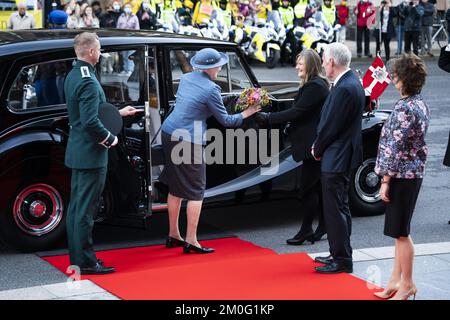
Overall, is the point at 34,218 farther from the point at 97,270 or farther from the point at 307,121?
the point at 307,121

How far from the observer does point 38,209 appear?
24.6ft

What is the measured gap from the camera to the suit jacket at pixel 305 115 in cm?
761

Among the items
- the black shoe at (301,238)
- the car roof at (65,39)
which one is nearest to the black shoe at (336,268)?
the black shoe at (301,238)

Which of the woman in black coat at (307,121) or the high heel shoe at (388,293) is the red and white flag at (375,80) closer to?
the woman in black coat at (307,121)

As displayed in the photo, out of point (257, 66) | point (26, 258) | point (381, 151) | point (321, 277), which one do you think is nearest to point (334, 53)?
point (381, 151)

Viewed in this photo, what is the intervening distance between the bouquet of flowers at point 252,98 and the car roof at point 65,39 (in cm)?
77

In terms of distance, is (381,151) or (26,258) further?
(26,258)

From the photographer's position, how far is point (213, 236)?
8.28m

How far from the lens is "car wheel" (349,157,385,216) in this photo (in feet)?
28.9

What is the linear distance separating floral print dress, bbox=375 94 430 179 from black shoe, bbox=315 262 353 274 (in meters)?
1.10

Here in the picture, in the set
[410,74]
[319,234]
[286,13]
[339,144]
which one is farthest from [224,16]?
[410,74]

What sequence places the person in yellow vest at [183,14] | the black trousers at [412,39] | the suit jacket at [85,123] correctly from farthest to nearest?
the black trousers at [412,39]
the person in yellow vest at [183,14]
the suit jacket at [85,123]
